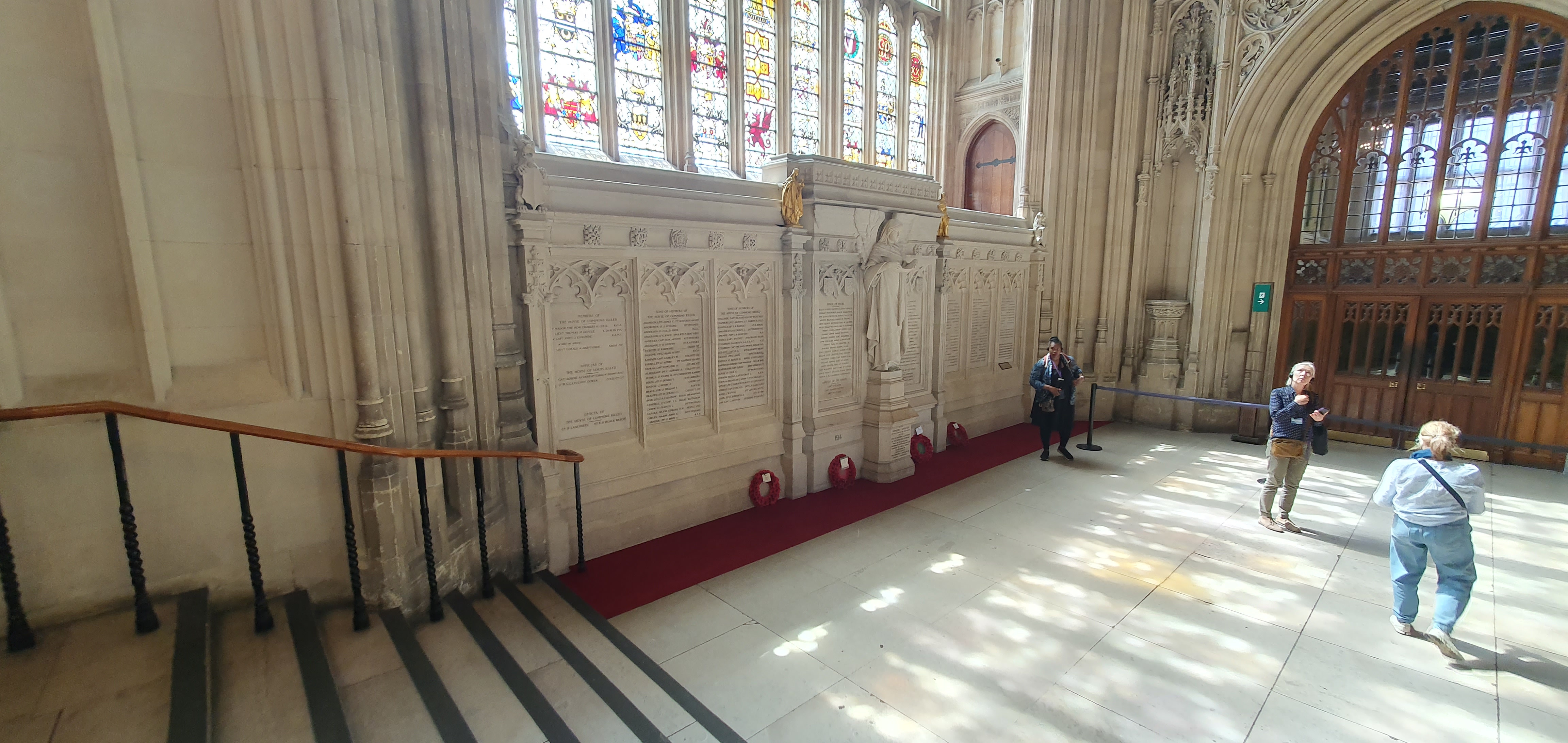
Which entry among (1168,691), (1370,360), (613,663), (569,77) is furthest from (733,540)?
(1370,360)

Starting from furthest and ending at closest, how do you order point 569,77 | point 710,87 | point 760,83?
point 760,83 → point 710,87 → point 569,77

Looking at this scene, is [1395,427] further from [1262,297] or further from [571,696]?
[571,696]

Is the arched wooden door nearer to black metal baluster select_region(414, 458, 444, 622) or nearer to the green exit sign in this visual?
the green exit sign

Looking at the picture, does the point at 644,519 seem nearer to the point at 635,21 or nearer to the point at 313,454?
the point at 313,454

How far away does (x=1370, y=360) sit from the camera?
750 cm

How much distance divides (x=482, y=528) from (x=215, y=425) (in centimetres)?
144

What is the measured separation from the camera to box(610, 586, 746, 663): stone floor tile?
136 inches

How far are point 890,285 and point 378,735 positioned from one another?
5046 mm

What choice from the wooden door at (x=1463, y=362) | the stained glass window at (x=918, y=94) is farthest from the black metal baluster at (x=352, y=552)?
the wooden door at (x=1463, y=362)

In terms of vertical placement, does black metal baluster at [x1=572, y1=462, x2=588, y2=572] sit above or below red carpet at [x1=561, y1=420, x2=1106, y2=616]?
above

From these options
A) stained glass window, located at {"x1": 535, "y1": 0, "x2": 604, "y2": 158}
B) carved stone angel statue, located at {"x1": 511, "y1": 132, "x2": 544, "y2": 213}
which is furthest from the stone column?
carved stone angel statue, located at {"x1": 511, "y1": 132, "x2": 544, "y2": 213}

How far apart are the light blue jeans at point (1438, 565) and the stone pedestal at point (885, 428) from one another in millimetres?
3591

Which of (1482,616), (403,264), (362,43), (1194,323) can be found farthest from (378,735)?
(1194,323)

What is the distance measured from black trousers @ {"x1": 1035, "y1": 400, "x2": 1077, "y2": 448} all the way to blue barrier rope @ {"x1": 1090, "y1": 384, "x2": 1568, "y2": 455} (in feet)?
2.28
